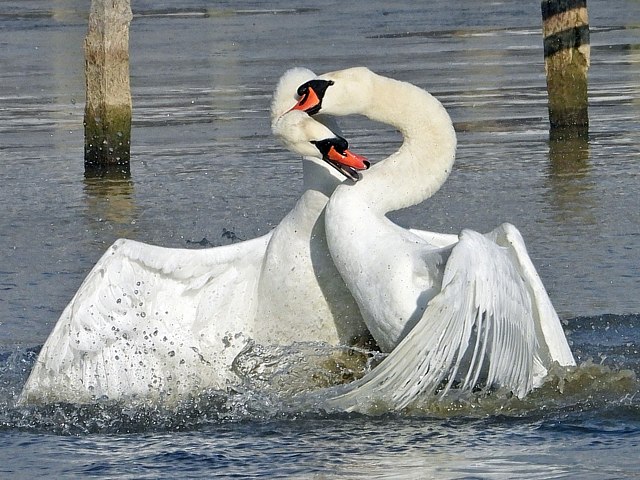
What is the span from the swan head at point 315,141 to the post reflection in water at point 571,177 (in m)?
4.79

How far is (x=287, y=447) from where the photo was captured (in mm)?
6625

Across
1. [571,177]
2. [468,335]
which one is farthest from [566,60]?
[468,335]

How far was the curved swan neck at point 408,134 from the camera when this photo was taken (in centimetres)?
704

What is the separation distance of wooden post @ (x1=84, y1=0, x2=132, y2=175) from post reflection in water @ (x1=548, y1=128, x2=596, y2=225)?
12.6 ft

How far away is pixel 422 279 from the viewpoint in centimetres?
666

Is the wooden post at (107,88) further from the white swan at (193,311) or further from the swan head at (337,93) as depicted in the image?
the swan head at (337,93)

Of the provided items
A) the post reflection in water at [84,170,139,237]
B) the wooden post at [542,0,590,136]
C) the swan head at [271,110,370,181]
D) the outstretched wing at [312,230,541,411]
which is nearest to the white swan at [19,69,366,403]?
the swan head at [271,110,370,181]

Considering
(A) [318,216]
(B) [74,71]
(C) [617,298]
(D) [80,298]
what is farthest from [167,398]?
(B) [74,71]

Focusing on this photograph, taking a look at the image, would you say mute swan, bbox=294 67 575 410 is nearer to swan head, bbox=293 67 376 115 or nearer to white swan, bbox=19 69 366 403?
swan head, bbox=293 67 376 115

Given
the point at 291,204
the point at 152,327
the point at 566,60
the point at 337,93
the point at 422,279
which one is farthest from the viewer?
the point at 566,60

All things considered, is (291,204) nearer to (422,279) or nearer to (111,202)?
(111,202)

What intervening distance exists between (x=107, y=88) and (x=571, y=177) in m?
4.15

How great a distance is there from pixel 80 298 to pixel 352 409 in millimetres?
1368

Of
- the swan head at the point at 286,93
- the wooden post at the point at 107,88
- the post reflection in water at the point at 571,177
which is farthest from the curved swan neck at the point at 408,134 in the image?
the wooden post at the point at 107,88
